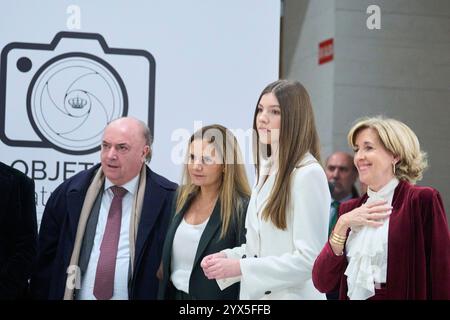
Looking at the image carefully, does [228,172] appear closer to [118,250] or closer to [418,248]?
[118,250]

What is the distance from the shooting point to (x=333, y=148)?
6094mm

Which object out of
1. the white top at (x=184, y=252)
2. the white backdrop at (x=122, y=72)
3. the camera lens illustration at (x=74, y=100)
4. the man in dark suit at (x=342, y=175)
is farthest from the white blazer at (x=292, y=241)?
the man in dark suit at (x=342, y=175)

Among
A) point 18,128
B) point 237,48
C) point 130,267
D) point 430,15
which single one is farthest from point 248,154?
point 430,15

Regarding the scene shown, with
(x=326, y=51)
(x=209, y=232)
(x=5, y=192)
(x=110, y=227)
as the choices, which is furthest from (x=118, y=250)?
(x=326, y=51)

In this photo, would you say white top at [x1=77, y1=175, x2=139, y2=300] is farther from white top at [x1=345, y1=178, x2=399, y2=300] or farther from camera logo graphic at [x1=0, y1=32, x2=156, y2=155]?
white top at [x1=345, y1=178, x2=399, y2=300]

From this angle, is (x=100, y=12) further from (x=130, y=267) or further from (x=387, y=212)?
(x=387, y=212)

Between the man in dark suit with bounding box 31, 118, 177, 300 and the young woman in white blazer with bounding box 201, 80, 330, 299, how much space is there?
50 cm

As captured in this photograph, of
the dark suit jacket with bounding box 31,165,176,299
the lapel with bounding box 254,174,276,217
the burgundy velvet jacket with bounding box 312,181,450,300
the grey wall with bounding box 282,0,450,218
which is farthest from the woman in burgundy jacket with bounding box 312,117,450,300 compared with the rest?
the grey wall with bounding box 282,0,450,218

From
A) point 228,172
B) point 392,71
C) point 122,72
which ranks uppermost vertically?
point 392,71

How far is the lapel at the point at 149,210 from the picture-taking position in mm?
3770

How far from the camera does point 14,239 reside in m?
3.81

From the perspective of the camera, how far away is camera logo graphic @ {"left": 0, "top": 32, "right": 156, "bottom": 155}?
435 cm

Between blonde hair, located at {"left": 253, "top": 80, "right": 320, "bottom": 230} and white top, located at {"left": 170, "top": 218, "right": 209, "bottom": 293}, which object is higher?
blonde hair, located at {"left": 253, "top": 80, "right": 320, "bottom": 230}

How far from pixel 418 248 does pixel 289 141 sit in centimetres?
74
